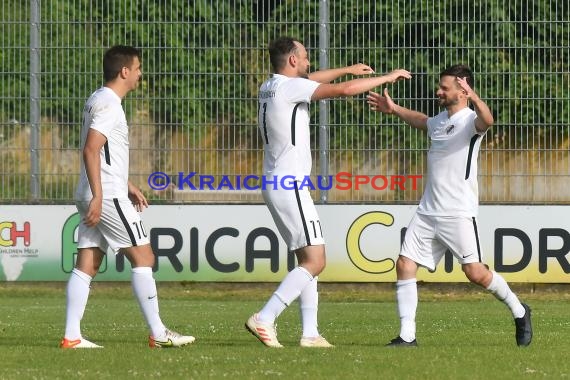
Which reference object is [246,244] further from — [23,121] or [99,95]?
[99,95]

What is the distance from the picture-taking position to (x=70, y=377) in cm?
866

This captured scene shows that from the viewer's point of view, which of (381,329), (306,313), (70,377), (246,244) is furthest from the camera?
(246,244)

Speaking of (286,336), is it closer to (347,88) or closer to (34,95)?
(347,88)

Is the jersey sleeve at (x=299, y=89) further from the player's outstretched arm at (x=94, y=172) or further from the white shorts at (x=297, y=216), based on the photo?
the player's outstretched arm at (x=94, y=172)

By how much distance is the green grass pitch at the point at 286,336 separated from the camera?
9.00 meters

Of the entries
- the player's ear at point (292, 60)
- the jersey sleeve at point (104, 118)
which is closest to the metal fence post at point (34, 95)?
the jersey sleeve at point (104, 118)

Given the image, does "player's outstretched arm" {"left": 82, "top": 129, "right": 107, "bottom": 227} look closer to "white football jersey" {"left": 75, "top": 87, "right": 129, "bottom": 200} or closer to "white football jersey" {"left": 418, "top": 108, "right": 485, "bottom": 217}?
"white football jersey" {"left": 75, "top": 87, "right": 129, "bottom": 200}

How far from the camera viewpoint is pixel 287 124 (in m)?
10.5

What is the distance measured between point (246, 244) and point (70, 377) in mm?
10984

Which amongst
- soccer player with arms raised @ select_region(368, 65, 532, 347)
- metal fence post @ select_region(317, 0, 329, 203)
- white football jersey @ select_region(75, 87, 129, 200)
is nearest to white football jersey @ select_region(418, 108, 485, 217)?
soccer player with arms raised @ select_region(368, 65, 532, 347)

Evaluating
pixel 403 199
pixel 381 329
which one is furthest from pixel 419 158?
pixel 381 329

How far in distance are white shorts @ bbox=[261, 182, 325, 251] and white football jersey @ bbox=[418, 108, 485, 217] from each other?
953 millimetres

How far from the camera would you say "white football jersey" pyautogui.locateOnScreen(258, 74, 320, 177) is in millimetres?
10461

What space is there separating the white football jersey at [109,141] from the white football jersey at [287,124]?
102 centimetres
